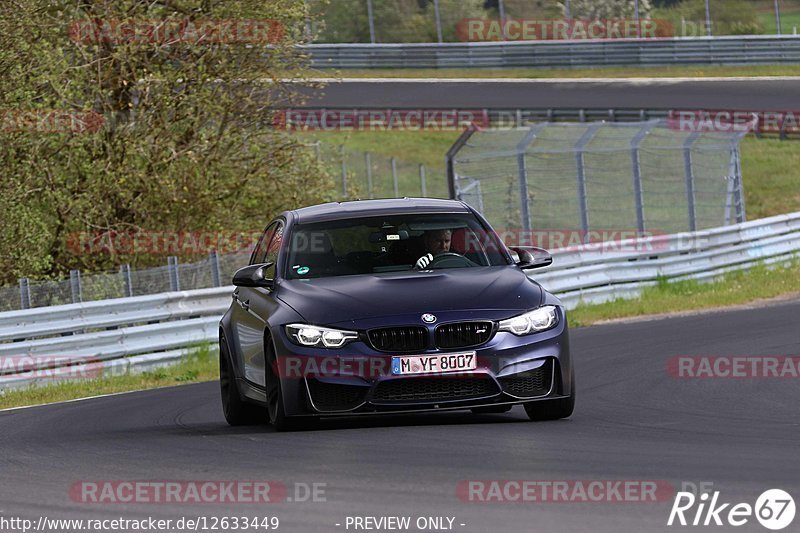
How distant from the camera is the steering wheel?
10.5m

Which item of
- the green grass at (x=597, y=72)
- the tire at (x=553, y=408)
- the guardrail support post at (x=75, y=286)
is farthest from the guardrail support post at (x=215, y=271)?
the green grass at (x=597, y=72)

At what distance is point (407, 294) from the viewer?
9641 mm

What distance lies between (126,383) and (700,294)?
9.81 m

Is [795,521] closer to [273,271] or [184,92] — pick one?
[273,271]

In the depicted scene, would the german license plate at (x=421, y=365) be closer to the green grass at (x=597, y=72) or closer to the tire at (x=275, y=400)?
the tire at (x=275, y=400)

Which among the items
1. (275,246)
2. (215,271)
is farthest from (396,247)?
(215,271)

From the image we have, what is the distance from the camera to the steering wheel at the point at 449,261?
34.5ft

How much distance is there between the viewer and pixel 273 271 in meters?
10.8

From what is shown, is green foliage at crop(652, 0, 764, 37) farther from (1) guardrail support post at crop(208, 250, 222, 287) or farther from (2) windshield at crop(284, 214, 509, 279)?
(2) windshield at crop(284, 214, 509, 279)

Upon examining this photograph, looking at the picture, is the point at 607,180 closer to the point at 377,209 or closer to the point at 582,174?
the point at 582,174

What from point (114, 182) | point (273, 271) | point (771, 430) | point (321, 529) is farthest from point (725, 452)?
point (114, 182)

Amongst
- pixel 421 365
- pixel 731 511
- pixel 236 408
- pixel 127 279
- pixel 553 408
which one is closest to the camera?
pixel 731 511

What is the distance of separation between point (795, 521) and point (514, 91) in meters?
43.7

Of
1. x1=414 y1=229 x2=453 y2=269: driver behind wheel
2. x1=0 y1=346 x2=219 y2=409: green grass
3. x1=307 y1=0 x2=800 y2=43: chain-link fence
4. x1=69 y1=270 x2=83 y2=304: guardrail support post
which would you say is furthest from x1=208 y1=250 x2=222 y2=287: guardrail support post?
x1=307 y1=0 x2=800 y2=43: chain-link fence
